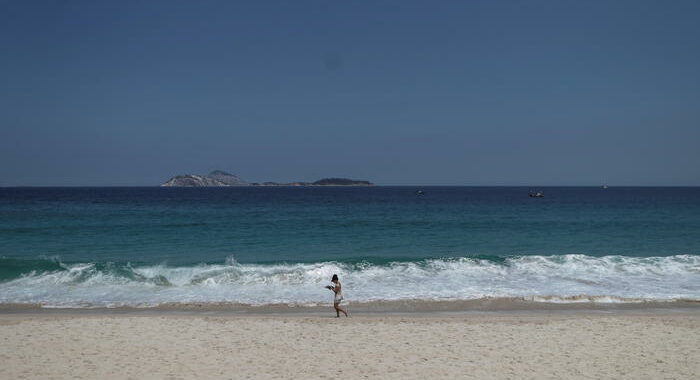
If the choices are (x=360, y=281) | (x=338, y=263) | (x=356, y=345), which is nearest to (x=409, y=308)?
(x=356, y=345)

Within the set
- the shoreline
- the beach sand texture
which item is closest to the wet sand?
the beach sand texture

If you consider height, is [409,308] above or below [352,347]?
below

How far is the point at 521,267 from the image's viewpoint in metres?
21.2

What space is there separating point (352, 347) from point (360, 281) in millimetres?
8644

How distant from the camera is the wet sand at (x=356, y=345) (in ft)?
29.2

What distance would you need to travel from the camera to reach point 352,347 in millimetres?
10383

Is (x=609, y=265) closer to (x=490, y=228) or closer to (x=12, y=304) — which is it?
(x=490, y=228)

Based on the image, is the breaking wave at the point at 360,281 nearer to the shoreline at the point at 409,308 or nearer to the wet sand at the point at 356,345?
the shoreline at the point at 409,308

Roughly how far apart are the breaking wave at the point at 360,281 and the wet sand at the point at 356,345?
7.01ft

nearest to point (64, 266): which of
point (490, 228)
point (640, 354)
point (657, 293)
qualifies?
point (640, 354)

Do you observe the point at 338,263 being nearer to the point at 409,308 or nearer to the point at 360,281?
the point at 360,281

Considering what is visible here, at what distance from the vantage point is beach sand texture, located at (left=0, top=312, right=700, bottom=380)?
8875mm

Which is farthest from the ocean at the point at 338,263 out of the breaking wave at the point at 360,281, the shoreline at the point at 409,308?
the shoreline at the point at 409,308

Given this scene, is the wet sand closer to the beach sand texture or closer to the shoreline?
the beach sand texture
